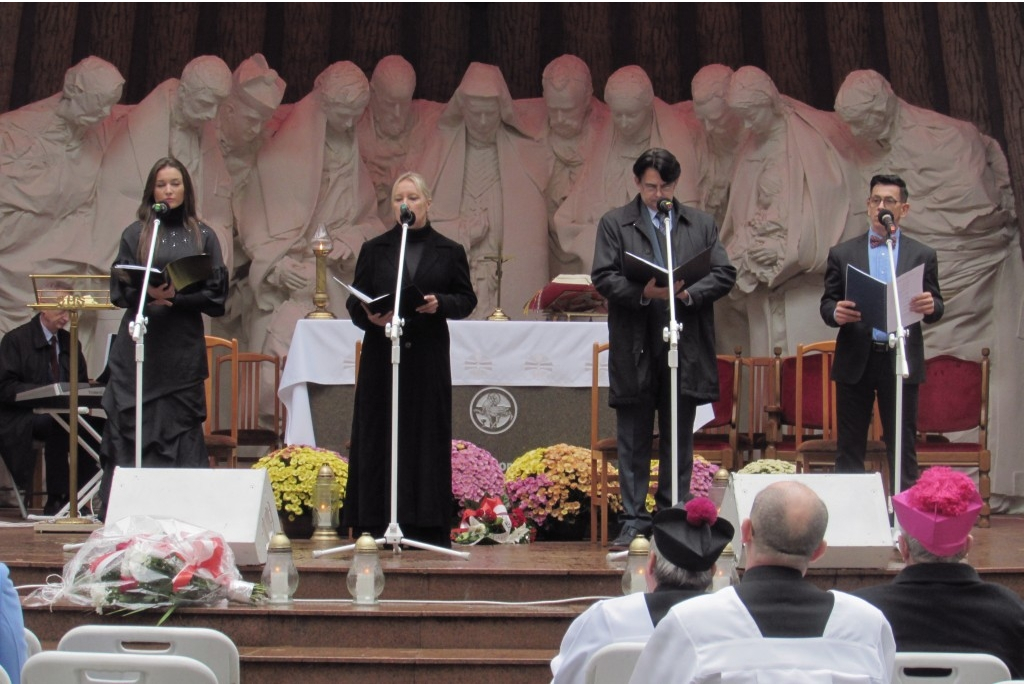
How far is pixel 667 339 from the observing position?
620 cm

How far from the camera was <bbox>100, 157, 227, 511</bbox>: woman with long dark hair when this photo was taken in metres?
6.74

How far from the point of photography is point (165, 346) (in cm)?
680

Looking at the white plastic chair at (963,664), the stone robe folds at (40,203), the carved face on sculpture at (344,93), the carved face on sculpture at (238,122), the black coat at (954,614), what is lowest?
the white plastic chair at (963,664)

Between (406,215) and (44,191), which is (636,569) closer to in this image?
(406,215)

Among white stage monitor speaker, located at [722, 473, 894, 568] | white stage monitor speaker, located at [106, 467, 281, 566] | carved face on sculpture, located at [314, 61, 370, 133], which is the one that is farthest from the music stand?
carved face on sculpture, located at [314, 61, 370, 133]

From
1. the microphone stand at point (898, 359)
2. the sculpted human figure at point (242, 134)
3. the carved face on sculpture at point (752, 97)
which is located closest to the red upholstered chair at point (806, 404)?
the microphone stand at point (898, 359)

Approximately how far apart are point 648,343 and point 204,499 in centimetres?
187

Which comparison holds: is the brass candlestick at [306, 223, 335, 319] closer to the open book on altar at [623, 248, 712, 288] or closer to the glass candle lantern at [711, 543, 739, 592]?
the open book on altar at [623, 248, 712, 288]

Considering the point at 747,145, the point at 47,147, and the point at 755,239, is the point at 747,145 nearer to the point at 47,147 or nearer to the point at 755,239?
the point at 755,239

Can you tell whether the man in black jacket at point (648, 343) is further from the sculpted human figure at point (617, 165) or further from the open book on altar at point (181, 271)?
the sculpted human figure at point (617, 165)

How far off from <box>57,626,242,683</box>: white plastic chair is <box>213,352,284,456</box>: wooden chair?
182 inches

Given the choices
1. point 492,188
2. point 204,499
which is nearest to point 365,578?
point 204,499

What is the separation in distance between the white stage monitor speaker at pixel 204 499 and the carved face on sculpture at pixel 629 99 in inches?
232

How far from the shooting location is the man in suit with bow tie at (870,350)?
6922mm
